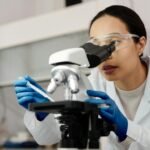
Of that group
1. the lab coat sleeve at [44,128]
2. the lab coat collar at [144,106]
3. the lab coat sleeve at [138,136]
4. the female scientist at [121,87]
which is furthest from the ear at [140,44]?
the lab coat sleeve at [44,128]

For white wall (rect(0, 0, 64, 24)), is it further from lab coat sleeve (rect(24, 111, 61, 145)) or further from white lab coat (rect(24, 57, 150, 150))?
lab coat sleeve (rect(24, 111, 61, 145))

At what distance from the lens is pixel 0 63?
6.57 feet

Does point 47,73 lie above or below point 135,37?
below

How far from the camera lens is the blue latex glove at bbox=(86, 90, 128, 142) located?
851 mm

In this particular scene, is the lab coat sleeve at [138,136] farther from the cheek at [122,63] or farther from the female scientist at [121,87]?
the cheek at [122,63]

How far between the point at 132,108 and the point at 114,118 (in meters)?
0.37

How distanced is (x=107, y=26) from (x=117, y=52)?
10 centimetres

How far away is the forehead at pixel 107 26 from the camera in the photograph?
1081 millimetres

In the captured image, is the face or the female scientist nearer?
the female scientist

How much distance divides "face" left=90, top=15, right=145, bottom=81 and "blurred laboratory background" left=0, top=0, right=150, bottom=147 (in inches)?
17.9

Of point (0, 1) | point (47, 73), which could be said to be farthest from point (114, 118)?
point (0, 1)

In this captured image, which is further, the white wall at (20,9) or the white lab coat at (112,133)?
the white wall at (20,9)

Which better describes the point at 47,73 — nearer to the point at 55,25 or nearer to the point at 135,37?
the point at 55,25

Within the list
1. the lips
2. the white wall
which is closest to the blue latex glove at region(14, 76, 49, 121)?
the lips
